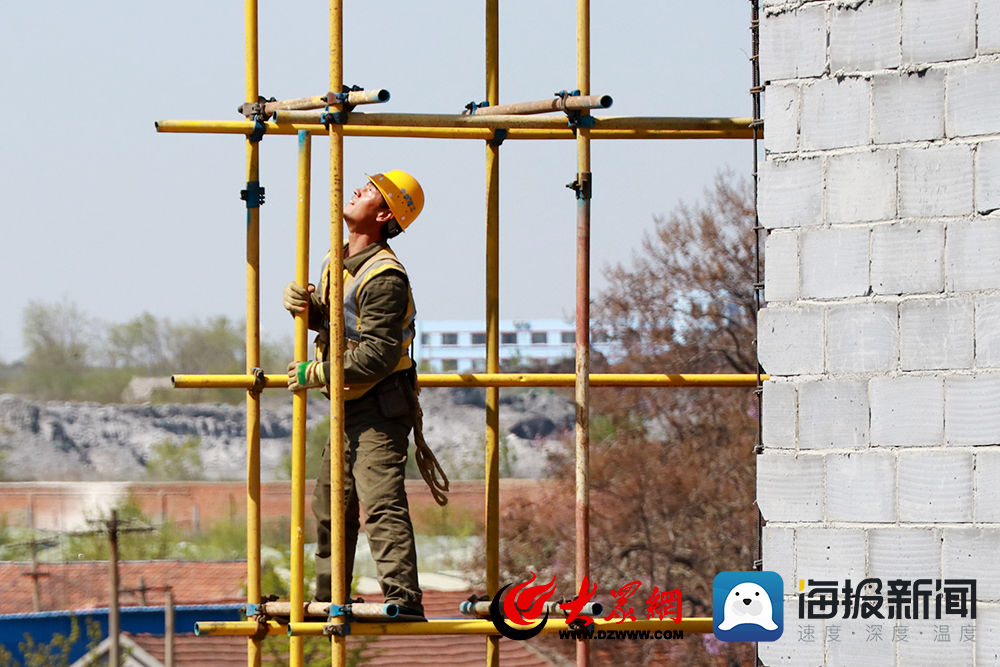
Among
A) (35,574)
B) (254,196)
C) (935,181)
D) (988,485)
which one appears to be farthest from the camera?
(35,574)

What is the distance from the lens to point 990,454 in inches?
178

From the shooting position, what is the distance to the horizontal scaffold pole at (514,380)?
5508 mm

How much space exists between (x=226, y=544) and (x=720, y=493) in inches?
769

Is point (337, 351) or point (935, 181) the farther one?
point (337, 351)

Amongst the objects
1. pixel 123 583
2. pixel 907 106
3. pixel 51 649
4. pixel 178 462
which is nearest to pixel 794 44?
pixel 907 106

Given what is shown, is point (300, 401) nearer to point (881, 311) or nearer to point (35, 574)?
point (881, 311)

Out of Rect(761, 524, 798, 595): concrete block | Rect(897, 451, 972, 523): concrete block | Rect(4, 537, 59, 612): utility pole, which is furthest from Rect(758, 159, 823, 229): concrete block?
Rect(4, 537, 59, 612): utility pole

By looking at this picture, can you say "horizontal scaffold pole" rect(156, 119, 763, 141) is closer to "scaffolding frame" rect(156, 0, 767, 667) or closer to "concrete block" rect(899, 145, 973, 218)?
"scaffolding frame" rect(156, 0, 767, 667)

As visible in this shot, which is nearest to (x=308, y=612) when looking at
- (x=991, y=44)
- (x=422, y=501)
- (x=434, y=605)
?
(x=991, y=44)

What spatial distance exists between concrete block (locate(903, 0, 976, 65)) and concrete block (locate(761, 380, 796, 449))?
1.06 meters

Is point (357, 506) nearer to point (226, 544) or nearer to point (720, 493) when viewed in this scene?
point (720, 493)

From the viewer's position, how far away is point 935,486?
15.0ft

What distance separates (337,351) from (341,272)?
0.82 feet

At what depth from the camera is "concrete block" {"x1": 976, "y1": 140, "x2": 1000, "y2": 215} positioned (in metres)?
4.55
